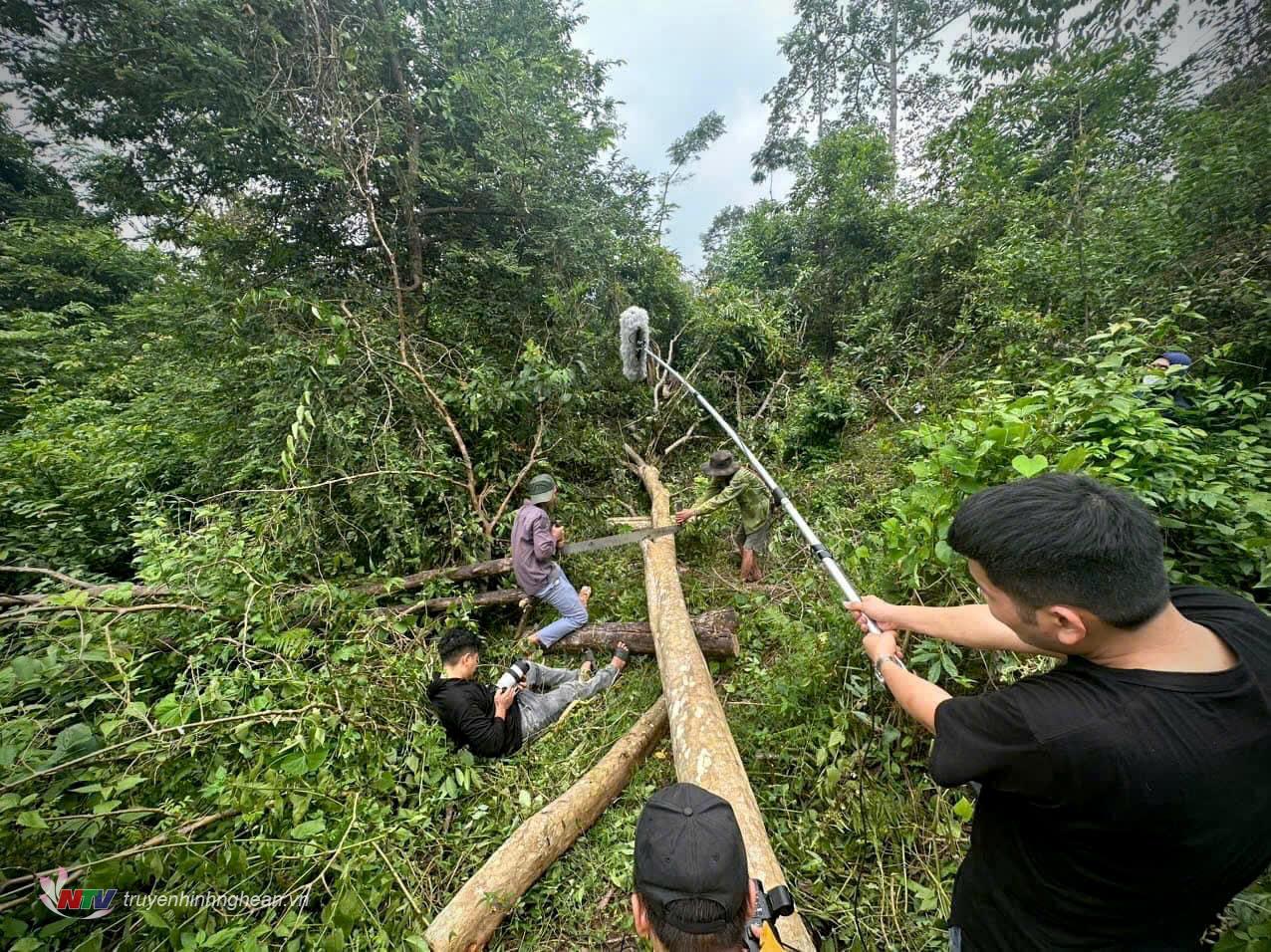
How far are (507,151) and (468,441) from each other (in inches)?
141

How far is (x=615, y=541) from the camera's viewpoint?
477cm

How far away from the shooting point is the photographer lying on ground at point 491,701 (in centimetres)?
292

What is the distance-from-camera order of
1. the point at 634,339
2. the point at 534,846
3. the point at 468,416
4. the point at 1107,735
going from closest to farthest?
the point at 1107,735 → the point at 534,846 → the point at 468,416 → the point at 634,339

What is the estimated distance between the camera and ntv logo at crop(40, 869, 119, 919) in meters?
1.53

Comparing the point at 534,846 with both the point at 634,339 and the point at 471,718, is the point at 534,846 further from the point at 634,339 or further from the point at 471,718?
the point at 634,339

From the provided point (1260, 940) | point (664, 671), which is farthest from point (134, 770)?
point (1260, 940)

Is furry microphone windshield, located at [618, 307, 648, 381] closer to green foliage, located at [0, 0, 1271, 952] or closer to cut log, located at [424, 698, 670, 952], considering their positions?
green foliage, located at [0, 0, 1271, 952]

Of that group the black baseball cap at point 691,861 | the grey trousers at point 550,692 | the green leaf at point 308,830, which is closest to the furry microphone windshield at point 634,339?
the grey trousers at point 550,692

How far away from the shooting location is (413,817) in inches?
99.0

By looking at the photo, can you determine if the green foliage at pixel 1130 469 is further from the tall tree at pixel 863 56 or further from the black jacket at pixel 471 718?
the tall tree at pixel 863 56

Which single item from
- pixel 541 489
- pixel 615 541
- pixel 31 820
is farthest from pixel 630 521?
pixel 31 820

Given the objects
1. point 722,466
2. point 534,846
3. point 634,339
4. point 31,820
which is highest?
point 634,339

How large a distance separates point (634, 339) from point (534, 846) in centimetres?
554

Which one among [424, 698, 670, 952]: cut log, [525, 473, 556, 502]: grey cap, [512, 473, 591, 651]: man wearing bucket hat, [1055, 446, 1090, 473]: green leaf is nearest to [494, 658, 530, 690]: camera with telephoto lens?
[512, 473, 591, 651]: man wearing bucket hat
